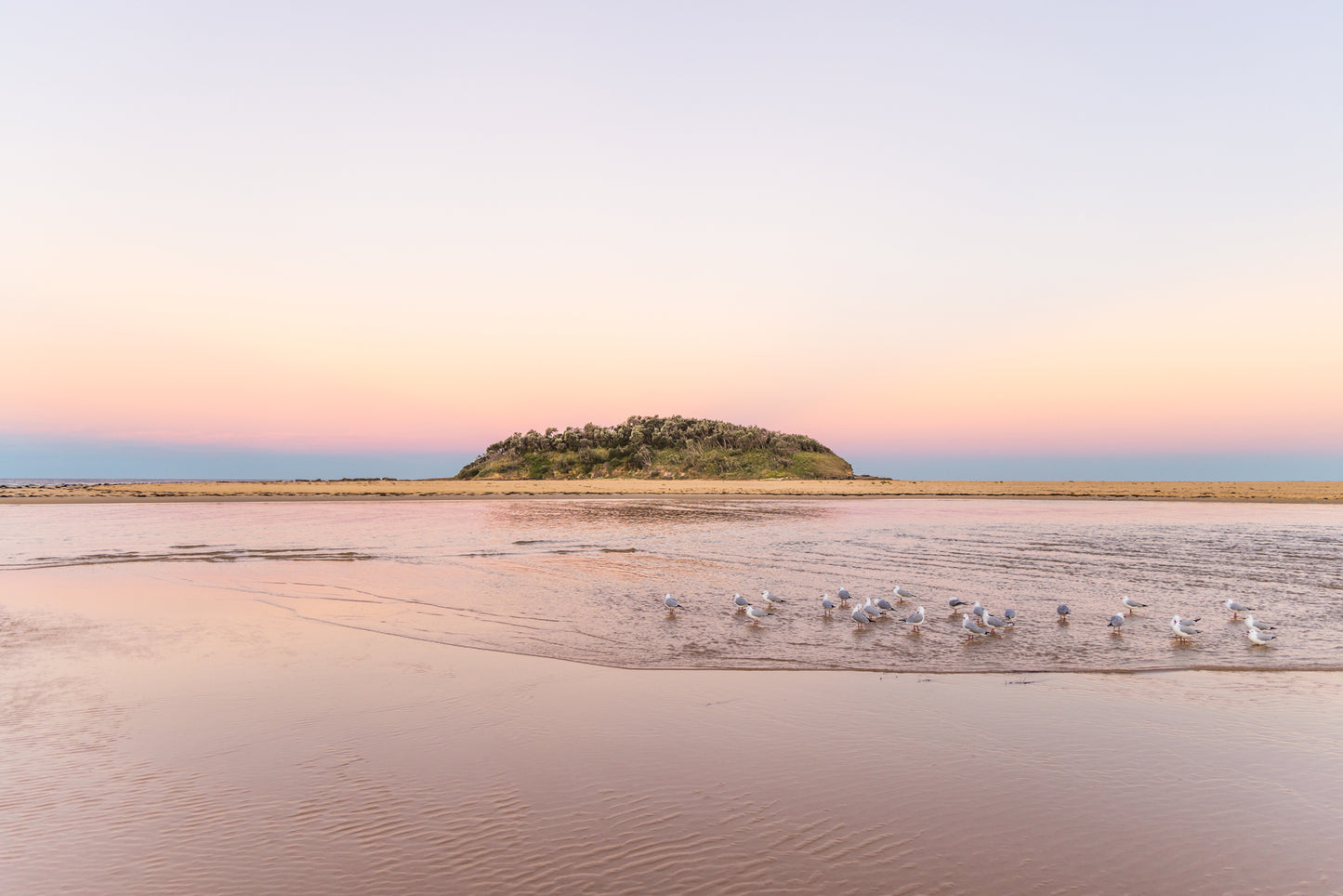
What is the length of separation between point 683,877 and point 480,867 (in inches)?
55.2

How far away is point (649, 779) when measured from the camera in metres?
6.24

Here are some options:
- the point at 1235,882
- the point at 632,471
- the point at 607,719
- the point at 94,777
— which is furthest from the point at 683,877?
the point at 632,471

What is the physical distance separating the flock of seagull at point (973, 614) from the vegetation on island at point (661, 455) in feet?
222

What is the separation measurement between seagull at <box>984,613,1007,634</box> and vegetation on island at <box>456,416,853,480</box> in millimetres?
69402

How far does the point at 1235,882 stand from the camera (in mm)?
4715

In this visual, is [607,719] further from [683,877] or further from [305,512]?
[305,512]

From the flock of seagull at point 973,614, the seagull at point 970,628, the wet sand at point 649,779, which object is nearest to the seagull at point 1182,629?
the flock of seagull at point 973,614

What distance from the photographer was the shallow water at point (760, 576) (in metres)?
11.2

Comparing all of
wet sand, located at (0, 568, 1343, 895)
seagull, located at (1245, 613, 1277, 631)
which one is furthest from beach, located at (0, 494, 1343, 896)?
seagull, located at (1245, 613, 1277, 631)

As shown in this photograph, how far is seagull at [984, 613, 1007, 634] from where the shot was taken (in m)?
12.3

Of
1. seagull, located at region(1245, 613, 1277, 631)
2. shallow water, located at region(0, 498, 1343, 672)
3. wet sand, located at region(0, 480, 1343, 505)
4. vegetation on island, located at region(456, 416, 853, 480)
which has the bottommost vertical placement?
shallow water, located at region(0, 498, 1343, 672)

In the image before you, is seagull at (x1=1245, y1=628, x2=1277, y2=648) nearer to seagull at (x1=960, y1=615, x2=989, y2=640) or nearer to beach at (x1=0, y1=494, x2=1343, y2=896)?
beach at (x1=0, y1=494, x2=1343, y2=896)

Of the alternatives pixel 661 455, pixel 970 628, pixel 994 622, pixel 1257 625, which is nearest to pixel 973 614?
pixel 994 622

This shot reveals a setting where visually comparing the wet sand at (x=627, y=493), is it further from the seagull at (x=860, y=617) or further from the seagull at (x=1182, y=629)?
the seagull at (x=1182, y=629)
